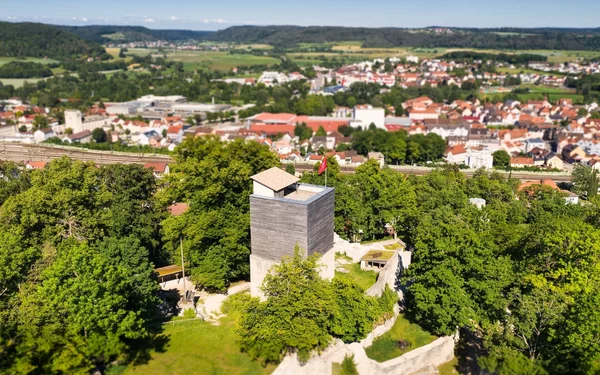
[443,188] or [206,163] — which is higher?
[206,163]

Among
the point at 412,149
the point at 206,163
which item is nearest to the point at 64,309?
the point at 206,163

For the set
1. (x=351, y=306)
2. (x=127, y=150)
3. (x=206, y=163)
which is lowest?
(x=127, y=150)

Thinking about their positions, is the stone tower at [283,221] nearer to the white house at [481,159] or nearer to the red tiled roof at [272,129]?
the white house at [481,159]

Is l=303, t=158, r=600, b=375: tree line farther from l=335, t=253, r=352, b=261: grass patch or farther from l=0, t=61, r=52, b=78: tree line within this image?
l=0, t=61, r=52, b=78: tree line

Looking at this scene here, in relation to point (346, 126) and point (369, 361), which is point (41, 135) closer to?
point (346, 126)

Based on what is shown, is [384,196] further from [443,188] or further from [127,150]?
[127,150]

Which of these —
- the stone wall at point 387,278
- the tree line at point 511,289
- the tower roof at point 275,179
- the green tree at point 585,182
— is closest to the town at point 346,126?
the green tree at point 585,182
